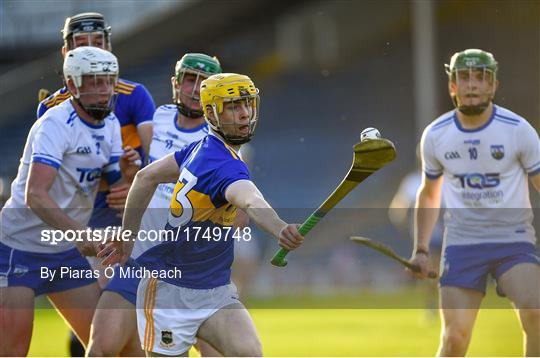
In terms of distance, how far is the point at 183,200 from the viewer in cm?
488

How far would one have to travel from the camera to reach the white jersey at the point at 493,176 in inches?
239

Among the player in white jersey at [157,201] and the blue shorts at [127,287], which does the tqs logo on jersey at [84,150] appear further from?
the blue shorts at [127,287]

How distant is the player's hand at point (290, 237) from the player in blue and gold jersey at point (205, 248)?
482 millimetres

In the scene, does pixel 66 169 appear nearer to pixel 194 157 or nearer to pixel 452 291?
pixel 194 157

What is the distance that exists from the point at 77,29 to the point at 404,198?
→ 708 cm

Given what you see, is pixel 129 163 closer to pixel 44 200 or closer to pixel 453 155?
pixel 44 200

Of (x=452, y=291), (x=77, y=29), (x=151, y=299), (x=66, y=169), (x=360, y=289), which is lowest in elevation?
(x=360, y=289)

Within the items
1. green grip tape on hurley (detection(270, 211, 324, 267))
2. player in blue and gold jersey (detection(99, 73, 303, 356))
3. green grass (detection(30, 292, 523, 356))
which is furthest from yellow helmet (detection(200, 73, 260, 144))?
green grass (detection(30, 292, 523, 356))

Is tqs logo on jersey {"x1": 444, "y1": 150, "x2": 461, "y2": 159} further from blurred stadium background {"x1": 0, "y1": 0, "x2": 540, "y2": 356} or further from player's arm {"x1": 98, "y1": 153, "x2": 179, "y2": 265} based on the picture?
blurred stadium background {"x1": 0, "y1": 0, "x2": 540, "y2": 356}

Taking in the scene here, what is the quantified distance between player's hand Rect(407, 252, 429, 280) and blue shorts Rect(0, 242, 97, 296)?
179 centimetres

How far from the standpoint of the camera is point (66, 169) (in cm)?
578

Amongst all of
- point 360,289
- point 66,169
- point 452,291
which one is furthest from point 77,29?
point 360,289

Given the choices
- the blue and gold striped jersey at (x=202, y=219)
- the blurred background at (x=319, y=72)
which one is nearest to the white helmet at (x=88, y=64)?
the blue and gold striped jersey at (x=202, y=219)

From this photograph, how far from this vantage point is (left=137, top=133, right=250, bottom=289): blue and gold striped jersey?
15.7 feet
